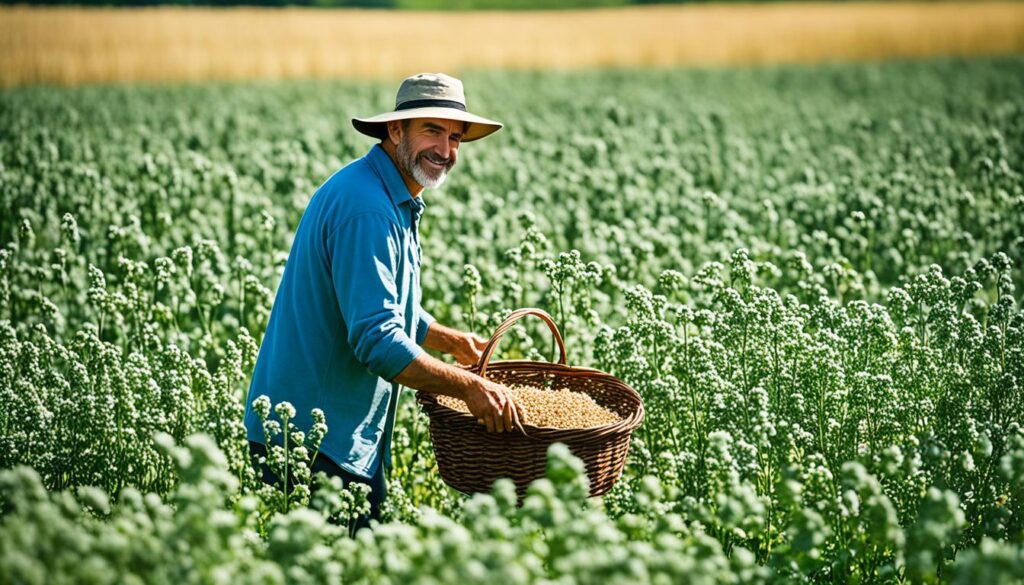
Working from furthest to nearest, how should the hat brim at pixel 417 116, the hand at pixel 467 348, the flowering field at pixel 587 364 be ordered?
the hand at pixel 467 348 → the hat brim at pixel 417 116 → the flowering field at pixel 587 364

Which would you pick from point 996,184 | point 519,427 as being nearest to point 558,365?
point 519,427

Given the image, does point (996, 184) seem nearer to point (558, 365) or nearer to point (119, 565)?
point (558, 365)

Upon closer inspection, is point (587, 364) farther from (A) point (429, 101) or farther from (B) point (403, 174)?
(A) point (429, 101)

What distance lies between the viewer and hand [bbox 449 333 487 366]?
5293 millimetres

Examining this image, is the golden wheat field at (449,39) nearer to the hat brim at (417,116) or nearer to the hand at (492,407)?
the hat brim at (417,116)

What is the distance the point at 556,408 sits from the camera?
16.0 ft

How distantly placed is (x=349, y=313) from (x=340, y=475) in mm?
908

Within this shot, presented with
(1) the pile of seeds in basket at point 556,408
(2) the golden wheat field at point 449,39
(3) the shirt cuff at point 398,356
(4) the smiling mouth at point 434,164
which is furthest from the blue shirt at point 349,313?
(2) the golden wheat field at point 449,39

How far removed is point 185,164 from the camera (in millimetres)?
12688

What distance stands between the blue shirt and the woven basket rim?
0.25 metres

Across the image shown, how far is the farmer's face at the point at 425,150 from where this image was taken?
4.84 m

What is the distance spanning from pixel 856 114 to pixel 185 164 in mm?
14071

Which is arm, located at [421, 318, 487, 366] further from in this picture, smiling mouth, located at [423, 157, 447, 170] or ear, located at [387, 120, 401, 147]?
ear, located at [387, 120, 401, 147]

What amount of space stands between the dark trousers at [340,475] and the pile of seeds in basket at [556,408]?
609 mm
